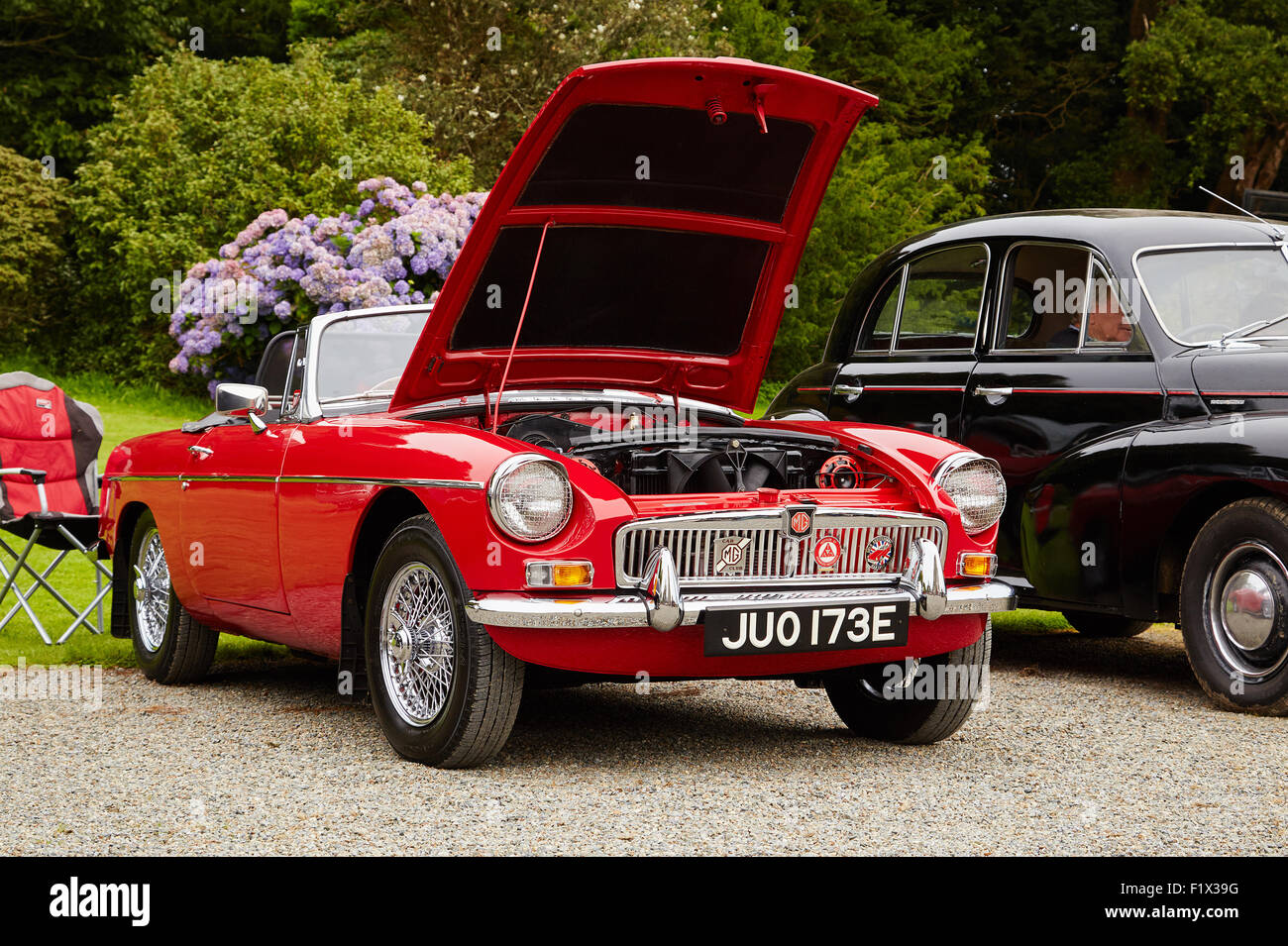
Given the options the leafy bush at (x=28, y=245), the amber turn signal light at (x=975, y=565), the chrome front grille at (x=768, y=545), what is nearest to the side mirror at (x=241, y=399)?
the chrome front grille at (x=768, y=545)

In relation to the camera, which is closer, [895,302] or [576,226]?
[576,226]

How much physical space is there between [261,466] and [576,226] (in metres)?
1.47

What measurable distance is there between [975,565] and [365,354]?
2.59 metres

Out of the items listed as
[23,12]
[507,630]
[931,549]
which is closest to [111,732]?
[507,630]

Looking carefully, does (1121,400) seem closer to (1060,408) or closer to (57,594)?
(1060,408)

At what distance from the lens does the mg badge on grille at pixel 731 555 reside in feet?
15.4

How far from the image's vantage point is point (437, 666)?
188 inches

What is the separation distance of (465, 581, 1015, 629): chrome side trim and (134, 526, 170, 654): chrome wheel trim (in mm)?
2768

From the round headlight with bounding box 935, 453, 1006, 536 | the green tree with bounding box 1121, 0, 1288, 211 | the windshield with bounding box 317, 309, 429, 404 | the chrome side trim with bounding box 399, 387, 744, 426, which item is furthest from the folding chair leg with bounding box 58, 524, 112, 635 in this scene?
the green tree with bounding box 1121, 0, 1288, 211

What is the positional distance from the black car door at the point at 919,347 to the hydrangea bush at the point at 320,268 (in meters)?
5.55

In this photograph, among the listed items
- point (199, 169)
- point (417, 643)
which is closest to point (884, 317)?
point (417, 643)

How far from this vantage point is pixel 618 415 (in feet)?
19.6
